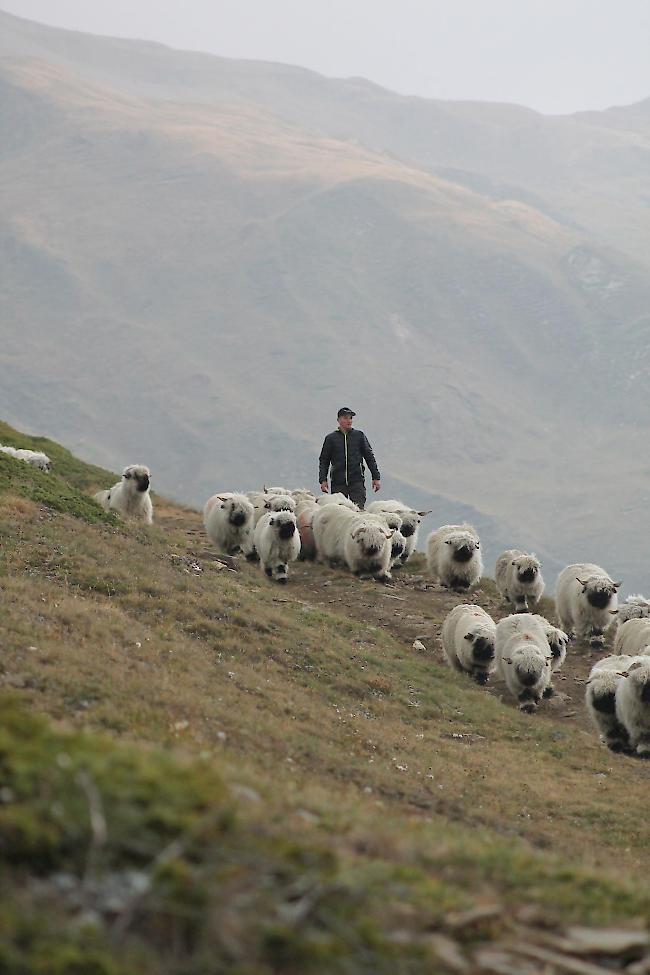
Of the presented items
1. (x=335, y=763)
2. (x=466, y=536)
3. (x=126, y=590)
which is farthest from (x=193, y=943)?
(x=466, y=536)

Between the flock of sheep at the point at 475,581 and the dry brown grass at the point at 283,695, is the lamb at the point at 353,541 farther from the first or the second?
the dry brown grass at the point at 283,695

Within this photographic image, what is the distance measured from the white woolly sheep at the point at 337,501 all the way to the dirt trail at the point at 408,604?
1.40 m

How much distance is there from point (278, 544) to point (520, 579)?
14.7 ft

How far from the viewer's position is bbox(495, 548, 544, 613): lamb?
20.6 meters

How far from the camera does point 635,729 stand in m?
14.2

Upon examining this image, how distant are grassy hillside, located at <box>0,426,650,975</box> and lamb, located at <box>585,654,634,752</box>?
0.29 meters

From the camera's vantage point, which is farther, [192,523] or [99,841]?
[192,523]

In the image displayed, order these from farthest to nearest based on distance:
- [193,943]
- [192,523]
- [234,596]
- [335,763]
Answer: [192,523]
[234,596]
[335,763]
[193,943]

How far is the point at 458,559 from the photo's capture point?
21.7 meters

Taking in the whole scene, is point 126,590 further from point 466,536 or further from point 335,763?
point 466,536

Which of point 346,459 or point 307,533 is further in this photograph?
point 346,459

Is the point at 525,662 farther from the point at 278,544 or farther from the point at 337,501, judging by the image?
the point at 337,501

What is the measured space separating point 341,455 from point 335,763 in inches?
585

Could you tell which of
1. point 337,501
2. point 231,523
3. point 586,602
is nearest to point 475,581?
point 586,602
